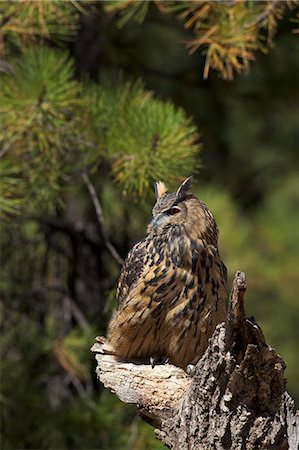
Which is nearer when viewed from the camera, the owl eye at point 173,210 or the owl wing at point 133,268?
the owl eye at point 173,210

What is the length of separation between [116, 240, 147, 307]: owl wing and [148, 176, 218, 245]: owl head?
110mm

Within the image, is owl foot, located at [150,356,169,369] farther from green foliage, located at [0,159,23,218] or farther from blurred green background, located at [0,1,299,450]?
green foliage, located at [0,159,23,218]

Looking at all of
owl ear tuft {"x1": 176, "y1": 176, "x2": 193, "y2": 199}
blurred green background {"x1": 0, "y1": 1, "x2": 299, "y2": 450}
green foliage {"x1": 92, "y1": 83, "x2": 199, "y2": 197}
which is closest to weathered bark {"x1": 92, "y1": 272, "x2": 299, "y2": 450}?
owl ear tuft {"x1": 176, "y1": 176, "x2": 193, "y2": 199}

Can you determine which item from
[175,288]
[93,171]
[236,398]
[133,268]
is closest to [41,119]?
[93,171]

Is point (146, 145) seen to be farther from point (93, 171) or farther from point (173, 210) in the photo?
point (173, 210)

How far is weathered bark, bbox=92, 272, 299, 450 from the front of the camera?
A: 2.70 meters

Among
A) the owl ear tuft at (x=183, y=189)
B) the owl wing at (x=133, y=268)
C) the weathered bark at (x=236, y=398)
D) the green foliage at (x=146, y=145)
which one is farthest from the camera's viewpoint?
the green foliage at (x=146, y=145)

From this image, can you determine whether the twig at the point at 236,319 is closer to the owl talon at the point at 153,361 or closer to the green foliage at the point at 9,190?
the owl talon at the point at 153,361

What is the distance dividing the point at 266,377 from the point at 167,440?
1.69 ft

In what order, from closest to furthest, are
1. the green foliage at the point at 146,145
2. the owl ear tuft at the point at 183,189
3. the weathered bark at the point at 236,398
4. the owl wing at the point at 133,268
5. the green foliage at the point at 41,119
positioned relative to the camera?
the weathered bark at the point at 236,398, the owl ear tuft at the point at 183,189, the owl wing at the point at 133,268, the green foliage at the point at 146,145, the green foliage at the point at 41,119

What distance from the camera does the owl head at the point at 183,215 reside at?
10.8 feet

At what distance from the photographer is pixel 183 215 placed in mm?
3332

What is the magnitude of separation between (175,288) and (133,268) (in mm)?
190

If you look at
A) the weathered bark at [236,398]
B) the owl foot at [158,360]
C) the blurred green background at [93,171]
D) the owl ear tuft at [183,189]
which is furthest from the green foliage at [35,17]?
the weathered bark at [236,398]
